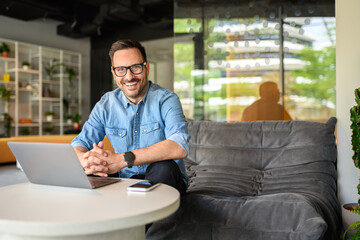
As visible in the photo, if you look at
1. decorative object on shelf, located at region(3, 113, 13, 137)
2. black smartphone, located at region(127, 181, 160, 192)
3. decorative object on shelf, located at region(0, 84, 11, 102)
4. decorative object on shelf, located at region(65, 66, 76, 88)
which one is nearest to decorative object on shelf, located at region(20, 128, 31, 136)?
decorative object on shelf, located at region(3, 113, 13, 137)

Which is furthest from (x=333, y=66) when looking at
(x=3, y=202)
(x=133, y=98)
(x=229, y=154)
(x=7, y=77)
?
(x=7, y=77)

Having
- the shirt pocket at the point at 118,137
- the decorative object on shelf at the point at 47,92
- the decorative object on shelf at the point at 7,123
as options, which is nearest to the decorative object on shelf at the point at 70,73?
the decorative object on shelf at the point at 47,92

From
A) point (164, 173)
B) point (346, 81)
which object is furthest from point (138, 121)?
point (346, 81)

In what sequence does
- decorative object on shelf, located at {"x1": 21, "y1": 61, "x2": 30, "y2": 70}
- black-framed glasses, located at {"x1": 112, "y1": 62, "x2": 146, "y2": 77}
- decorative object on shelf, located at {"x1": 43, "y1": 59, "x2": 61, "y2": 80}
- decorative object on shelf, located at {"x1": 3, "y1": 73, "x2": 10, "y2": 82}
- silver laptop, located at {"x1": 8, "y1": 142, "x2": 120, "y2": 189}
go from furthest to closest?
1. decorative object on shelf, located at {"x1": 43, "y1": 59, "x2": 61, "y2": 80}
2. decorative object on shelf, located at {"x1": 21, "y1": 61, "x2": 30, "y2": 70}
3. decorative object on shelf, located at {"x1": 3, "y1": 73, "x2": 10, "y2": 82}
4. black-framed glasses, located at {"x1": 112, "y1": 62, "x2": 146, "y2": 77}
5. silver laptop, located at {"x1": 8, "y1": 142, "x2": 120, "y2": 189}

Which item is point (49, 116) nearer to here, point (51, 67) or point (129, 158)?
point (51, 67)

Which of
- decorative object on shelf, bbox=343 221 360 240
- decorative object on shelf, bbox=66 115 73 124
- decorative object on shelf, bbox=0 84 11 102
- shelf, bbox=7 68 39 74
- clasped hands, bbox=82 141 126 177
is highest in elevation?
shelf, bbox=7 68 39 74

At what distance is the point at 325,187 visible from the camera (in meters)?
2.12

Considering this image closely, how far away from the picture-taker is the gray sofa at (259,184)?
1.69m

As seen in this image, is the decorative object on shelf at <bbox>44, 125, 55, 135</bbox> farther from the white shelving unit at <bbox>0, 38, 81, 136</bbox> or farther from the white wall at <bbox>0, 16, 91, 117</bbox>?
the white wall at <bbox>0, 16, 91, 117</bbox>

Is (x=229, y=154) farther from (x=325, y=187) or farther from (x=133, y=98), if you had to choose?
(x=133, y=98)

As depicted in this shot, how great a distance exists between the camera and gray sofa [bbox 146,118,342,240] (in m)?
1.69

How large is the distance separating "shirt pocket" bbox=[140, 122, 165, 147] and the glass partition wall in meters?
2.73

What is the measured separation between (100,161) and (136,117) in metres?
0.42

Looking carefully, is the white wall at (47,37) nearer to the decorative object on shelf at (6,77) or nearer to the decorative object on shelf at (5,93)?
the decorative object on shelf at (6,77)
